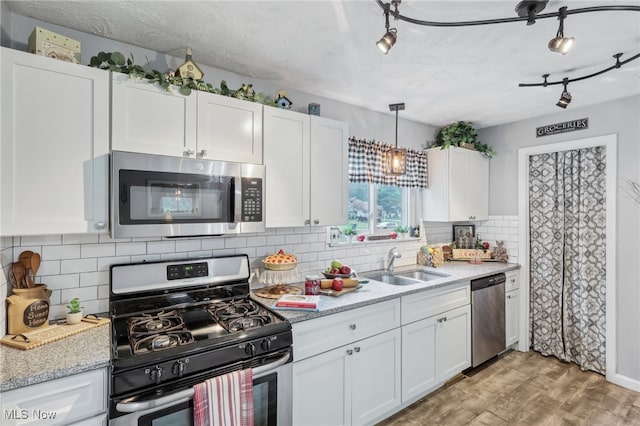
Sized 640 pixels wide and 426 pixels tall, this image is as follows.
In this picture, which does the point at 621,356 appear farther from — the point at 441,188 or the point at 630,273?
the point at 441,188

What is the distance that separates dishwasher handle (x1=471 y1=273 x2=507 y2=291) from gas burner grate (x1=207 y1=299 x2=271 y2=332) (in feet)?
6.81

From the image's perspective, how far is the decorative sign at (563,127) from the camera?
123 inches

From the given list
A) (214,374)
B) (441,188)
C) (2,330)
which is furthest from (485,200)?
(2,330)

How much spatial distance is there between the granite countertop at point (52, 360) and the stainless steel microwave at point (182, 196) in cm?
52

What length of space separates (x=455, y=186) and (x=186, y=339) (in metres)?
3.01

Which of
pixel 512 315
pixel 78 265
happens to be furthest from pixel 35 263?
pixel 512 315

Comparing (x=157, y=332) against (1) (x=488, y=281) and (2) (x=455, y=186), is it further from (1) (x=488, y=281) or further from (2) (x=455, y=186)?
(2) (x=455, y=186)

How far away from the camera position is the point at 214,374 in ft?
5.00

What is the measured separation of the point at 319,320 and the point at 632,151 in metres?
3.14

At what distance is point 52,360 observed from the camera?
1303 mm

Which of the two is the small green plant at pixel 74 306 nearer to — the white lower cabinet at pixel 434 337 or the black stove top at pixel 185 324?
the black stove top at pixel 185 324

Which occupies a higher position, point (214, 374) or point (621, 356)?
point (214, 374)

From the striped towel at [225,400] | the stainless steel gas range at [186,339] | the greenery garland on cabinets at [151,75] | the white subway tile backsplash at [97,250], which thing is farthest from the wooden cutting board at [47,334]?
the greenery garland on cabinets at [151,75]

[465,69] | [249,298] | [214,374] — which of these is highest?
[465,69]
